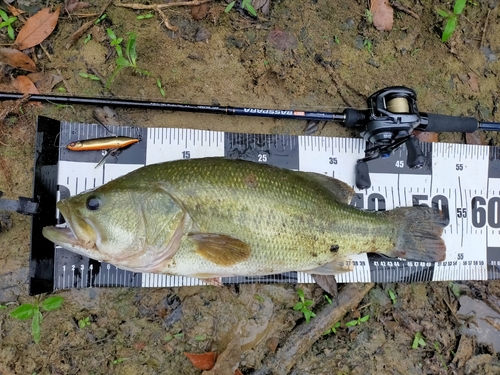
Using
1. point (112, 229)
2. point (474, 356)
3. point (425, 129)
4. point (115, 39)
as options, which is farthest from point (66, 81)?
point (474, 356)

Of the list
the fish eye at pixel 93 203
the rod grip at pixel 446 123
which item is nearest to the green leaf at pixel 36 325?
the fish eye at pixel 93 203

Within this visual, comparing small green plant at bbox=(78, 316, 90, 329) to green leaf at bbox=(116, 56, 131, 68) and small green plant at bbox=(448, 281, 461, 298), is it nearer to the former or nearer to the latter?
green leaf at bbox=(116, 56, 131, 68)

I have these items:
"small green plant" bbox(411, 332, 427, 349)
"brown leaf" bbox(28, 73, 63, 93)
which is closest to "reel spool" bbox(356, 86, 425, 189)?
"small green plant" bbox(411, 332, 427, 349)

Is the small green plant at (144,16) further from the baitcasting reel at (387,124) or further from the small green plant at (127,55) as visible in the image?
the baitcasting reel at (387,124)

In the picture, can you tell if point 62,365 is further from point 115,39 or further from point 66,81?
point 115,39

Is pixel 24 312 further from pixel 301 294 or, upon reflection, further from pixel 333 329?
pixel 333 329

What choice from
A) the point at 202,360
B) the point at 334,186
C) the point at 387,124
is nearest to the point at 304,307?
the point at 202,360
